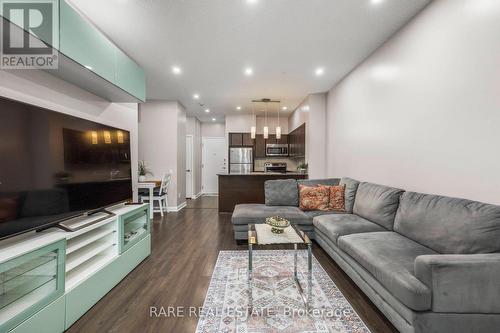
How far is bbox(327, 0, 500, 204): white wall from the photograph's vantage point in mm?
1785

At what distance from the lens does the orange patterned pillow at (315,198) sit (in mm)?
3586

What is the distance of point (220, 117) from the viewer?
311 inches

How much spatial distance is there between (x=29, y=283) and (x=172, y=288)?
110 centimetres

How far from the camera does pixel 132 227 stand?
9.15 ft

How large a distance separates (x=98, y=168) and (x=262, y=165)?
5.76 metres

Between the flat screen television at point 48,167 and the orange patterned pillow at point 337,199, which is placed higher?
the flat screen television at point 48,167

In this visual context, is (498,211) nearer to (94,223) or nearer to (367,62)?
(367,62)

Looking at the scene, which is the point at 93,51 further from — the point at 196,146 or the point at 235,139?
the point at 196,146

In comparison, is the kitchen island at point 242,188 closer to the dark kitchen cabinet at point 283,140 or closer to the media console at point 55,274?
the dark kitchen cabinet at point 283,140

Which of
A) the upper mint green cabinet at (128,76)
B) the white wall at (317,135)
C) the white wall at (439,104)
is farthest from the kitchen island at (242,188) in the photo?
the upper mint green cabinet at (128,76)

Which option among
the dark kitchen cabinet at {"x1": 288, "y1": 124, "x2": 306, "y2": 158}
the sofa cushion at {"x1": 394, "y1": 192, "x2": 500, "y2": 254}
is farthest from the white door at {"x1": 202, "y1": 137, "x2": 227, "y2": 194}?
the sofa cushion at {"x1": 394, "y1": 192, "x2": 500, "y2": 254}

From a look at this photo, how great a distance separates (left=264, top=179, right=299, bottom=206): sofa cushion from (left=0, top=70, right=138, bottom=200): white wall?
2609mm

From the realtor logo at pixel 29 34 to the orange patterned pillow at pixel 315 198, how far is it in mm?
3489

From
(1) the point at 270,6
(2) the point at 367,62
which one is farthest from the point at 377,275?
(2) the point at 367,62
